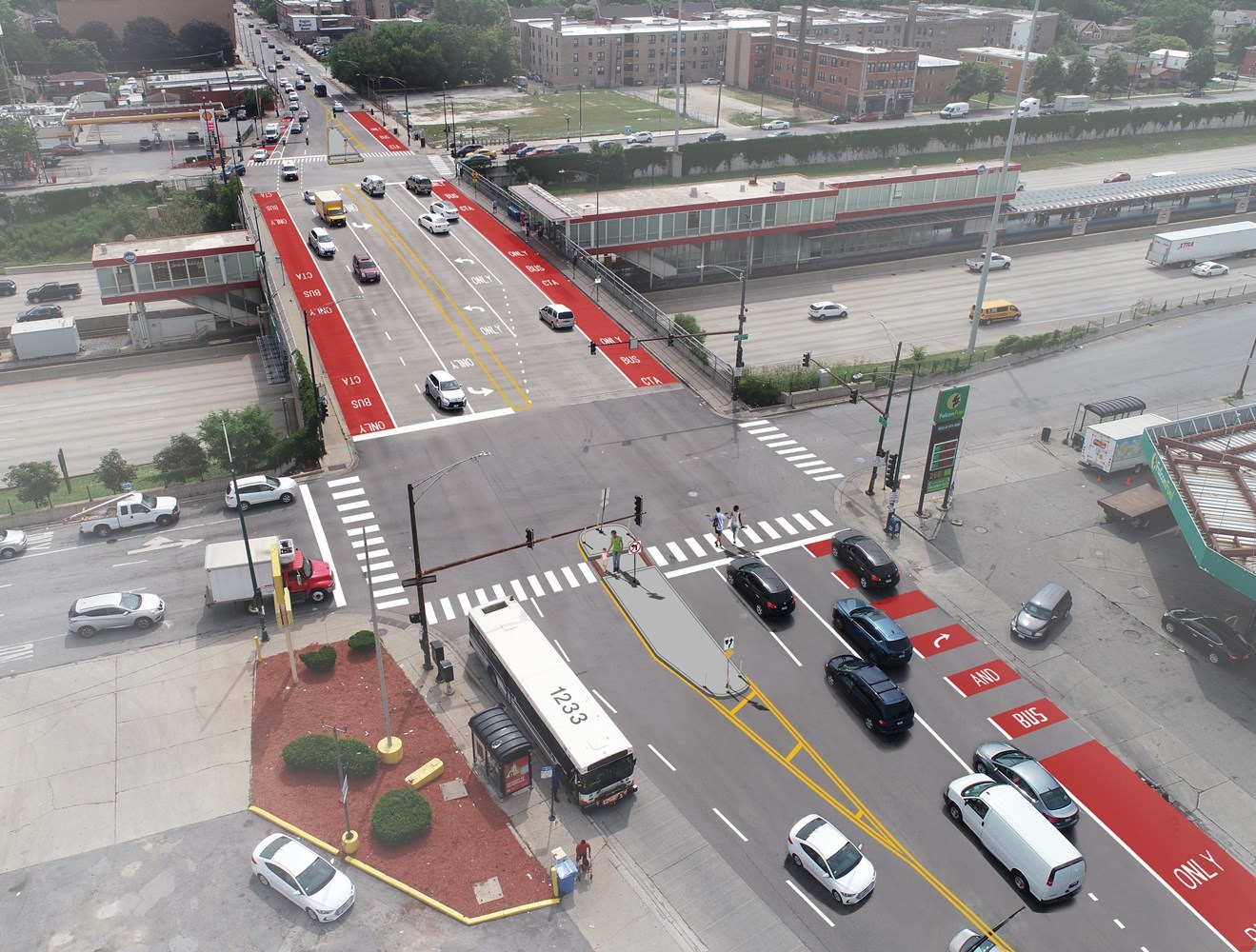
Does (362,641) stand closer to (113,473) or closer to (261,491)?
(261,491)

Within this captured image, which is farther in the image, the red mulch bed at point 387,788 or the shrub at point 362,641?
the shrub at point 362,641

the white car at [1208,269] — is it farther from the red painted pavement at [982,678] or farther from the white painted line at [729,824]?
the white painted line at [729,824]

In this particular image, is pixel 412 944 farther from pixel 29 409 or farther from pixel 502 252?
pixel 502 252

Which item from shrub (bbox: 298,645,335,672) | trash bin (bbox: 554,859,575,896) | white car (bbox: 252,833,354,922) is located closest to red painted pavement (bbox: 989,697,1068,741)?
trash bin (bbox: 554,859,575,896)

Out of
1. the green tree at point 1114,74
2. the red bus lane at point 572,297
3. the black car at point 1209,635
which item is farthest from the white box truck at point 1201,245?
the green tree at point 1114,74

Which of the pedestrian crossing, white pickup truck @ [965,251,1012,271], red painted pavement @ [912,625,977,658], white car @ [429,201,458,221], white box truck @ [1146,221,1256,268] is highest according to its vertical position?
white car @ [429,201,458,221]

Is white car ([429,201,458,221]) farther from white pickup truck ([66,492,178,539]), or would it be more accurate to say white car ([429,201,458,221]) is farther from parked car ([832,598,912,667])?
parked car ([832,598,912,667])
